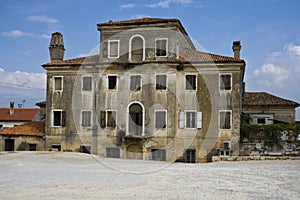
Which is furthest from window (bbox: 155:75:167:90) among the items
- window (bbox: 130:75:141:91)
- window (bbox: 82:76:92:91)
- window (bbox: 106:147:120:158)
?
window (bbox: 106:147:120:158)

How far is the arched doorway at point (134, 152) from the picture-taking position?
32.1 meters

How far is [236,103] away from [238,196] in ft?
55.3

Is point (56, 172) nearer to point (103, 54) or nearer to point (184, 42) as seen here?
point (103, 54)

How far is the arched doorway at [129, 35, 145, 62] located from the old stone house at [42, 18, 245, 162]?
0.29 ft

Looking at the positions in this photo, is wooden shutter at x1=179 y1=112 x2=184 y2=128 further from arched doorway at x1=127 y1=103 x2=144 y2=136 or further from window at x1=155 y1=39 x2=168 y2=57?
window at x1=155 y1=39 x2=168 y2=57

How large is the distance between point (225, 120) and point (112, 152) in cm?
1038

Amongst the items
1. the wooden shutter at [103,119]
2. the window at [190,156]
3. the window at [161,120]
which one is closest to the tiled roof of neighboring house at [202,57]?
the window at [161,120]

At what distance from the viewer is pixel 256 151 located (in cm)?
3136

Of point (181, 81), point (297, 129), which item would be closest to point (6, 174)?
point (181, 81)

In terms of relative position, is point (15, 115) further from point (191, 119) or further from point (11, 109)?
point (191, 119)

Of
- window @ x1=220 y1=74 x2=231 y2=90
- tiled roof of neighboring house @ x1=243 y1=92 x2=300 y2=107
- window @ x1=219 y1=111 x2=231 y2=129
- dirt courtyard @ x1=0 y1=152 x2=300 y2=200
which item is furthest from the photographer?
tiled roof of neighboring house @ x1=243 y1=92 x2=300 y2=107

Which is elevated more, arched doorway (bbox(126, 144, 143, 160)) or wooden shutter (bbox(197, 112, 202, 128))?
wooden shutter (bbox(197, 112, 202, 128))

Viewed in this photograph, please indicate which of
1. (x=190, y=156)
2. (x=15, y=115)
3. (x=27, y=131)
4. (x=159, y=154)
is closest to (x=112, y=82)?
(x=159, y=154)

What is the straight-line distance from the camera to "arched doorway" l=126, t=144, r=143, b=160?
32062mm
